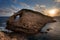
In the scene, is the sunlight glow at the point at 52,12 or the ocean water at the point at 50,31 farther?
the sunlight glow at the point at 52,12

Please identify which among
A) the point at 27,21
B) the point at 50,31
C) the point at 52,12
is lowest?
the point at 50,31

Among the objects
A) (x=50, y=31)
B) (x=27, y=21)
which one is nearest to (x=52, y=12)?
(x=50, y=31)

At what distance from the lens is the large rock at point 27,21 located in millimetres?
2992

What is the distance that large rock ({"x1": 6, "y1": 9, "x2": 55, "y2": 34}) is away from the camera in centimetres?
299

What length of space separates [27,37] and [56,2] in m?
0.95

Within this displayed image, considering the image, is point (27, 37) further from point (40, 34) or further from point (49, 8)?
point (49, 8)

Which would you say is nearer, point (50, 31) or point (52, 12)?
point (50, 31)

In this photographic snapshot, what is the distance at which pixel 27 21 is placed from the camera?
3.03 m

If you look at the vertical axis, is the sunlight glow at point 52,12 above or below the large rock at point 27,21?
above

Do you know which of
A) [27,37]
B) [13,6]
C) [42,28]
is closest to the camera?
[27,37]

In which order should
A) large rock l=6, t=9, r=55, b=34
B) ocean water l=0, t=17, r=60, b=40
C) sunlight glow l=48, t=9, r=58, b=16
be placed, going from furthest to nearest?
sunlight glow l=48, t=9, r=58, b=16
large rock l=6, t=9, r=55, b=34
ocean water l=0, t=17, r=60, b=40

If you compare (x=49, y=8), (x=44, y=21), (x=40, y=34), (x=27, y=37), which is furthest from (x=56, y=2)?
(x=27, y=37)

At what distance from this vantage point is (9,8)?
10.7 feet

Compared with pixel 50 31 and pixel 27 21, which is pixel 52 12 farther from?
pixel 27 21
